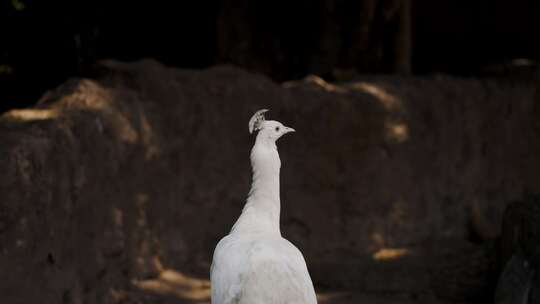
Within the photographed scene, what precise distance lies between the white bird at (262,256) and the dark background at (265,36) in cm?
334

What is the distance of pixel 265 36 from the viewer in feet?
33.9

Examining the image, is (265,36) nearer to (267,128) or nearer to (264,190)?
(267,128)

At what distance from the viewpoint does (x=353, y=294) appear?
721 centimetres

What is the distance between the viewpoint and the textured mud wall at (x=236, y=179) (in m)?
5.83

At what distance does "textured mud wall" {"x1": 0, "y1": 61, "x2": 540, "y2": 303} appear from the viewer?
5.83 metres

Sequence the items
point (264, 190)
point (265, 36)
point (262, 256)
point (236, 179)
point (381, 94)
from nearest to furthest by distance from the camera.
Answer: point (262, 256) < point (264, 190) < point (236, 179) < point (381, 94) < point (265, 36)

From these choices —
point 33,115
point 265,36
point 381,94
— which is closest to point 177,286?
point 33,115

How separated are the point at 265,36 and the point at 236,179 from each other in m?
2.99

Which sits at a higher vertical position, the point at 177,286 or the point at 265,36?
the point at 265,36

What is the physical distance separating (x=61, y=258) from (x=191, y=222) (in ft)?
6.08

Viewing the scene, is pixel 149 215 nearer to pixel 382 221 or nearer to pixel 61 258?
pixel 61 258

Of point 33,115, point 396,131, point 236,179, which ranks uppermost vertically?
point 33,115

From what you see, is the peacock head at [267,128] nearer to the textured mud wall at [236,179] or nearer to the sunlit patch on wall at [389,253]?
the textured mud wall at [236,179]

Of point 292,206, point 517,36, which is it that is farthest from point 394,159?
point 517,36
